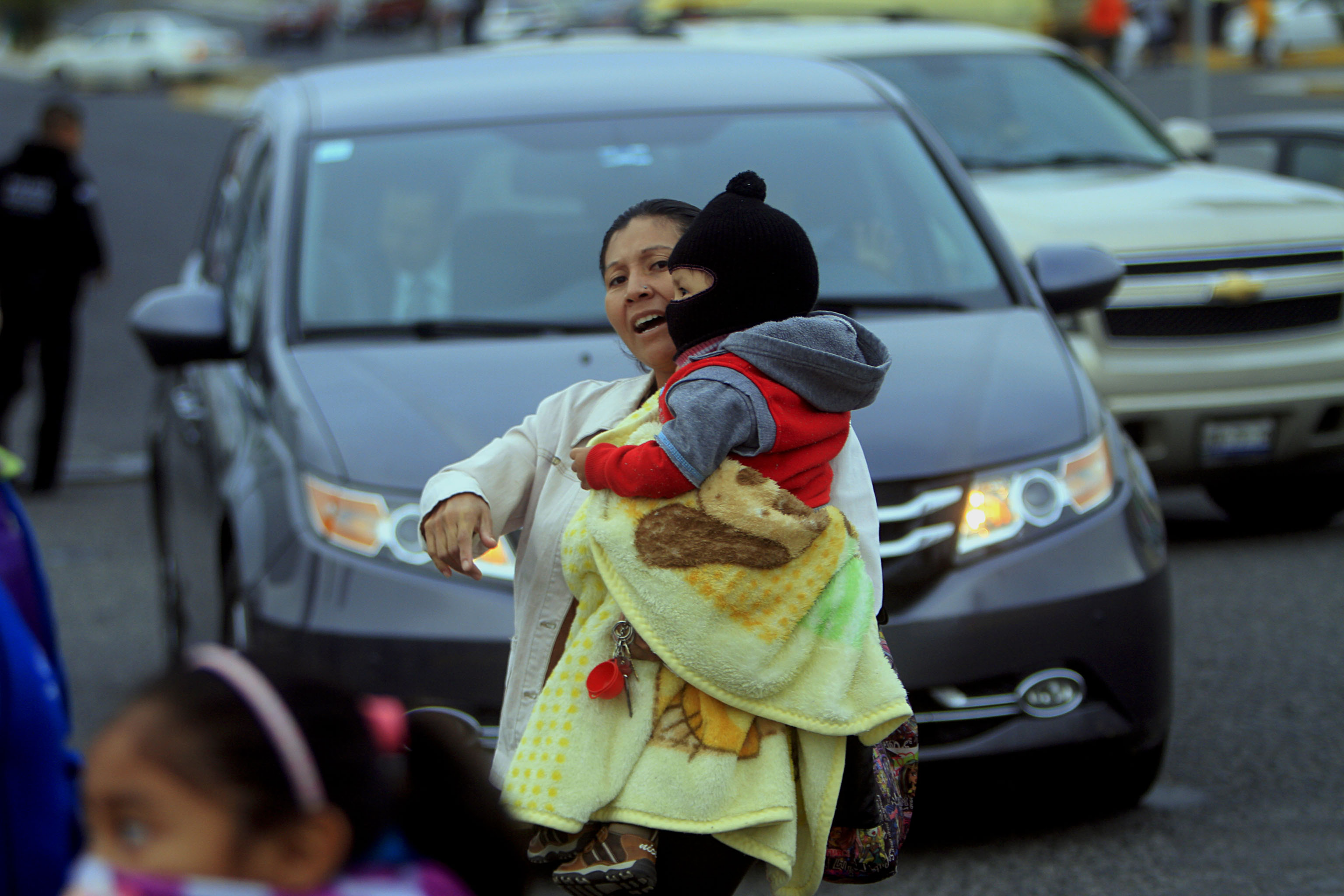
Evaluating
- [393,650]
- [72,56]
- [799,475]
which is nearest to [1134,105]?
[393,650]

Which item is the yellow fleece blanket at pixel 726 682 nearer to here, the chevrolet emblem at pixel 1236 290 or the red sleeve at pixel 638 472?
the red sleeve at pixel 638 472

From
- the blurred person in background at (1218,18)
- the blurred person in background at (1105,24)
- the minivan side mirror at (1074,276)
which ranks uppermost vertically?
the minivan side mirror at (1074,276)

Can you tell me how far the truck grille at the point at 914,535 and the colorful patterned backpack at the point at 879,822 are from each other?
140 centimetres

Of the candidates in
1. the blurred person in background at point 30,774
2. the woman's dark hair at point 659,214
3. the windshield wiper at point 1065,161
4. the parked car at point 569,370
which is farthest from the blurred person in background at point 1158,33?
the blurred person in background at point 30,774

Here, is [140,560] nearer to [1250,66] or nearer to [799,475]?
[799,475]

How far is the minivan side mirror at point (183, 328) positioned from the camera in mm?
4375

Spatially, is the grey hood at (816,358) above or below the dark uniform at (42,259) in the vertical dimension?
above

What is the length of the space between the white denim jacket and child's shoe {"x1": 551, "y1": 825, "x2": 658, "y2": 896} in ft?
0.75

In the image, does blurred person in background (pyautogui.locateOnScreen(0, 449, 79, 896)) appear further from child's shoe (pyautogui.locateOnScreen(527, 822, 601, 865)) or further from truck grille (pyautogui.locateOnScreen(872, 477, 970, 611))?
truck grille (pyautogui.locateOnScreen(872, 477, 970, 611))

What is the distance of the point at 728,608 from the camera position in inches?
83.2

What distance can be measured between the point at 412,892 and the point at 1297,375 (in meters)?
6.04

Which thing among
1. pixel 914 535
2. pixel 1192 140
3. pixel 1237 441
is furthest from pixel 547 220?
pixel 1192 140

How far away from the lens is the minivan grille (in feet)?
22.2

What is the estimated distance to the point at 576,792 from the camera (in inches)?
84.6
